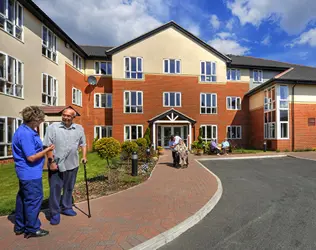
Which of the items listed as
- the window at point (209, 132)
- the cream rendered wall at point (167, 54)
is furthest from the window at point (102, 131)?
the window at point (209, 132)

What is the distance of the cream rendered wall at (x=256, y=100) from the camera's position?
22.3m

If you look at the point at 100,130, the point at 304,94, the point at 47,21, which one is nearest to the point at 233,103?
the point at 304,94

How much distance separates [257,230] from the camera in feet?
13.5

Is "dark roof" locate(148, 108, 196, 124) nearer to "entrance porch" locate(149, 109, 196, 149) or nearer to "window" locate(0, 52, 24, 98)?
"entrance porch" locate(149, 109, 196, 149)

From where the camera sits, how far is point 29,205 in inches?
141

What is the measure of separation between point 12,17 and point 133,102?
1175 cm

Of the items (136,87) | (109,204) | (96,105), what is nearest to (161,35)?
(136,87)

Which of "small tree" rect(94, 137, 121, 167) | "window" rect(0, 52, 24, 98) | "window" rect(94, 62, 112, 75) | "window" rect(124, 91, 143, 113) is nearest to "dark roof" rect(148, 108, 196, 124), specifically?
"window" rect(124, 91, 143, 113)

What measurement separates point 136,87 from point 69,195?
18.5 m

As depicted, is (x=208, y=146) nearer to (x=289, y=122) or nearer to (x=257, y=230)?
(x=289, y=122)

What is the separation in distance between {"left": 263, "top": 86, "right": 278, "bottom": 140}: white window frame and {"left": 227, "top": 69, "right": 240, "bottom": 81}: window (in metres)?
3.93

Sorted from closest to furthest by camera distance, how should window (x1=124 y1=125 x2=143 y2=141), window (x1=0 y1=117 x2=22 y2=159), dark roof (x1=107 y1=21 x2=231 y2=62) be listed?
window (x1=0 y1=117 x2=22 y2=159), dark roof (x1=107 y1=21 x2=231 y2=62), window (x1=124 y1=125 x2=143 y2=141)

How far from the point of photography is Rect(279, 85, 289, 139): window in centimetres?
1997

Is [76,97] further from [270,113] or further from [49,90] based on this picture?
[270,113]
